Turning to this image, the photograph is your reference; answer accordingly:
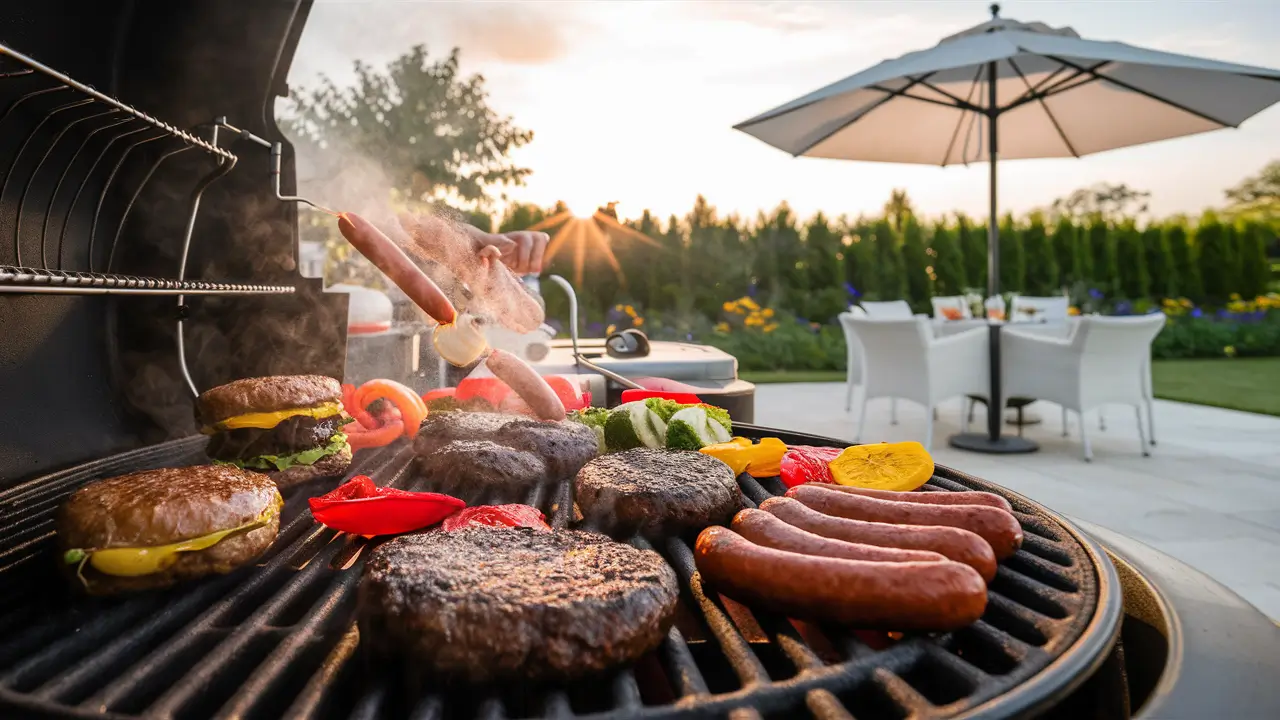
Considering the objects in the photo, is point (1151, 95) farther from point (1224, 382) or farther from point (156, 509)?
point (156, 509)

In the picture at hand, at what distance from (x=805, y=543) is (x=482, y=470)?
103 centimetres

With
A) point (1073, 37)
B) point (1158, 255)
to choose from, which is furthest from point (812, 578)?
point (1158, 255)

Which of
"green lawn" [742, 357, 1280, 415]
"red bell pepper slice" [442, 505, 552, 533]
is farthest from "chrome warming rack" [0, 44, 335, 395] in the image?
"green lawn" [742, 357, 1280, 415]

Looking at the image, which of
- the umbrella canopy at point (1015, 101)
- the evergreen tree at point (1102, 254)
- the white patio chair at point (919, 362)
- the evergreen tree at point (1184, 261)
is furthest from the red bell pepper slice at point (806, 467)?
the evergreen tree at point (1184, 261)

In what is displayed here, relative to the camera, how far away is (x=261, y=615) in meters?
1.26

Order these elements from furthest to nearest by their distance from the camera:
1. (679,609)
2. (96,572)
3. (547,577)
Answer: (679,609), (96,572), (547,577)

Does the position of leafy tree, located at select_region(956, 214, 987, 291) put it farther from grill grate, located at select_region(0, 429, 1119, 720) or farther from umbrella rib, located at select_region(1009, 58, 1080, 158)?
grill grate, located at select_region(0, 429, 1119, 720)

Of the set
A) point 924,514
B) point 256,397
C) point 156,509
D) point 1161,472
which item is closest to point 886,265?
point 1161,472

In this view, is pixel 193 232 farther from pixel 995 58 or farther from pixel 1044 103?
pixel 1044 103

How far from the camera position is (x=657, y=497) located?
1.75 meters

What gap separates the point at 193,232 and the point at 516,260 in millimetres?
1197

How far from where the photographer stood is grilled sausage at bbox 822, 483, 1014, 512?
63.4 inches

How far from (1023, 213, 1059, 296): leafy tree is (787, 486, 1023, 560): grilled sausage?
55.1ft

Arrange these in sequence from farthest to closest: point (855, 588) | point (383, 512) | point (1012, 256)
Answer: point (1012, 256) < point (383, 512) < point (855, 588)
